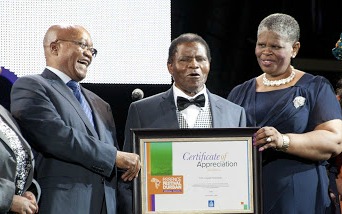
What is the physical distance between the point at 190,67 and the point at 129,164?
2.01ft

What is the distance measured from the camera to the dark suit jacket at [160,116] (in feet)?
13.4

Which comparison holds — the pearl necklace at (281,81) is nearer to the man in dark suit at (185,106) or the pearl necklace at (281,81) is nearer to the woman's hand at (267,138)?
the man in dark suit at (185,106)

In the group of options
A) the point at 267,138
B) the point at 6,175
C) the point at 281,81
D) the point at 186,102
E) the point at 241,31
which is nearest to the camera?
the point at 6,175

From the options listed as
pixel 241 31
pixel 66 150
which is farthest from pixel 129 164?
pixel 241 31

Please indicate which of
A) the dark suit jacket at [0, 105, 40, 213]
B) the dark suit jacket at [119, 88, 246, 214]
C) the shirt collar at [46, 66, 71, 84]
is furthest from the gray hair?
the dark suit jacket at [0, 105, 40, 213]

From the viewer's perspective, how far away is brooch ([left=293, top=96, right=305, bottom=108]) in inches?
165

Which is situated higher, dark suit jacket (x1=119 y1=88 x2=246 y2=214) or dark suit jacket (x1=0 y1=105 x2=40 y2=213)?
dark suit jacket (x1=119 y1=88 x2=246 y2=214)

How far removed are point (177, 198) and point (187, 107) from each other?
18.8 inches

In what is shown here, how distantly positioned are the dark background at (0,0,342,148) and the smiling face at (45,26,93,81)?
1620mm

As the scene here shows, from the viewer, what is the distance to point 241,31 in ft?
19.7

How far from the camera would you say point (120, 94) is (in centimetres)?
574

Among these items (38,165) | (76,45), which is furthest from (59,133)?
(76,45)

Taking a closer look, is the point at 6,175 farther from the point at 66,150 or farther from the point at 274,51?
the point at 274,51

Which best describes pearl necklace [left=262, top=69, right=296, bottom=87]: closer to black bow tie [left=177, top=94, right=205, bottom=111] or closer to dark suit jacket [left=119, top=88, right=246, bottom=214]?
dark suit jacket [left=119, top=88, right=246, bottom=214]
